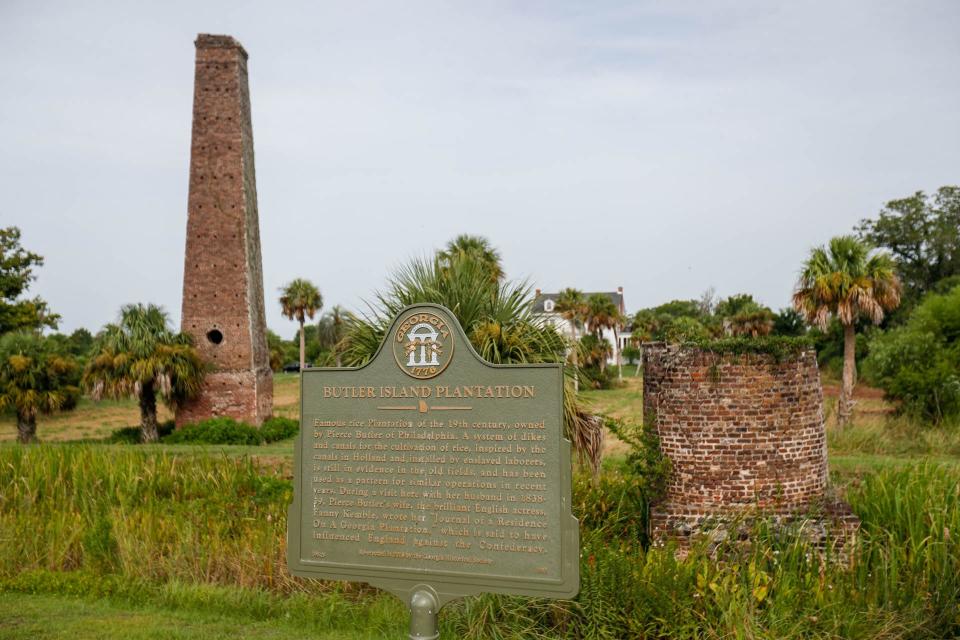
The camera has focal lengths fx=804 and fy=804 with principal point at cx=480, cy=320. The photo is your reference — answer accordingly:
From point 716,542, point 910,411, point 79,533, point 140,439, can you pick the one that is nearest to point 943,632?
point 716,542

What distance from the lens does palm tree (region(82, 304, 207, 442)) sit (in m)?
22.9

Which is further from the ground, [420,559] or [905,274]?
[905,274]

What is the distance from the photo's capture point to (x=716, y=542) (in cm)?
891

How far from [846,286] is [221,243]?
1831 centimetres

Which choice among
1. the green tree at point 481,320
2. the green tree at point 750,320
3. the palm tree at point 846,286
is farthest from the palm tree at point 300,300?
the green tree at point 481,320

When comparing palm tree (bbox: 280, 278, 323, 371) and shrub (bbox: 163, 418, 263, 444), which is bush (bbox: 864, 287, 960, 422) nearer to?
shrub (bbox: 163, 418, 263, 444)

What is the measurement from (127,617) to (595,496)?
17.1 ft

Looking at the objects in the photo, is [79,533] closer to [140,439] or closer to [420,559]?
[420,559]

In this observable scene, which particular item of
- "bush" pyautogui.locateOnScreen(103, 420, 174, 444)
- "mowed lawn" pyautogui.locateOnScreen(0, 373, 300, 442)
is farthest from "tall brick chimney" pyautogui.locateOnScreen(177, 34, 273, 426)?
"mowed lawn" pyautogui.locateOnScreen(0, 373, 300, 442)

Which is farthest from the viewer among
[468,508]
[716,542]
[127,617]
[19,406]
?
[19,406]

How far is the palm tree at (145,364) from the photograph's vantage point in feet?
75.2

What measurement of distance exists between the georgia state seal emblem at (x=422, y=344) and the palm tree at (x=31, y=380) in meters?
21.9

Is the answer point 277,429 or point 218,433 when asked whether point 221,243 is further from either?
point 277,429

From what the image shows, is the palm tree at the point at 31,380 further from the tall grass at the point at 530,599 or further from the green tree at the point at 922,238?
the green tree at the point at 922,238
